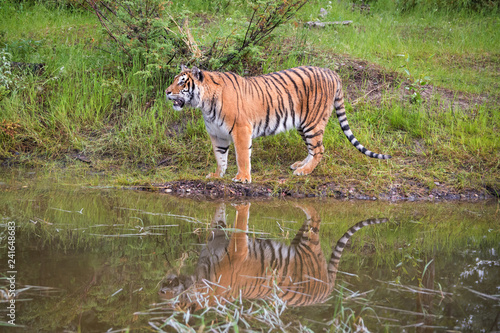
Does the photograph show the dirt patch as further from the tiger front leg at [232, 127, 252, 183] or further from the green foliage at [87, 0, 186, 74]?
the green foliage at [87, 0, 186, 74]

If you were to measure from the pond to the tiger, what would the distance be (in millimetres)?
1008

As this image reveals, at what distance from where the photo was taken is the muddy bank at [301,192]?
5.23 m

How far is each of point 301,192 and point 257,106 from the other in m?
1.17

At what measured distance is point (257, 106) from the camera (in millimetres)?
5637

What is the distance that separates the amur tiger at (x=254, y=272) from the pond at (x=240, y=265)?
0.01 m

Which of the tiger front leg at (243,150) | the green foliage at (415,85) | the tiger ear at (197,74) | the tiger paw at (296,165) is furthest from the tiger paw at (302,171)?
the green foliage at (415,85)

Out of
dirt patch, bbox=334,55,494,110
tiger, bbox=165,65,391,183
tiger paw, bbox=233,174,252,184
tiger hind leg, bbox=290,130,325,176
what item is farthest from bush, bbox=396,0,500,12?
tiger paw, bbox=233,174,252,184

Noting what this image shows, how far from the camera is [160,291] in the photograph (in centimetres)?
265

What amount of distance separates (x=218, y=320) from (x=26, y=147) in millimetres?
5251

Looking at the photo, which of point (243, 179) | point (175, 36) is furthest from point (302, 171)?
point (175, 36)

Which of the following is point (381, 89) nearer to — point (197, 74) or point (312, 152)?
point (312, 152)

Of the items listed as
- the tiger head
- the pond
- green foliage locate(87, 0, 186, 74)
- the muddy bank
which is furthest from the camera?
green foliage locate(87, 0, 186, 74)

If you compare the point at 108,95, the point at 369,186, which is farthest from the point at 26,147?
the point at 369,186

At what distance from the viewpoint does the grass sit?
19.4 feet
